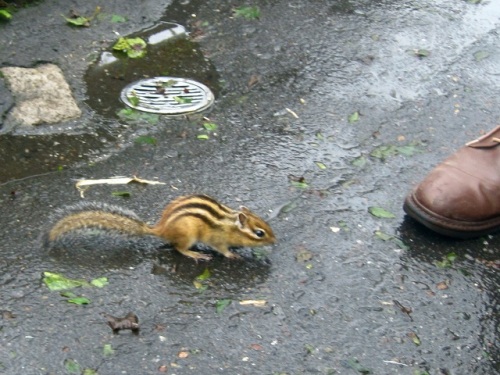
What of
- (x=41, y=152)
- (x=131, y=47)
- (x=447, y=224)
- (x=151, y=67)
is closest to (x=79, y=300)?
(x=41, y=152)

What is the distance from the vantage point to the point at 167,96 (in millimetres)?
5809

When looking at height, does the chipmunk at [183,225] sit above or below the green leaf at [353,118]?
above

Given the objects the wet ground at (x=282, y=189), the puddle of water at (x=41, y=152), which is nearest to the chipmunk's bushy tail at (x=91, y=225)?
the wet ground at (x=282, y=189)

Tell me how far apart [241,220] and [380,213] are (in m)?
0.98

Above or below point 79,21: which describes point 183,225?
below

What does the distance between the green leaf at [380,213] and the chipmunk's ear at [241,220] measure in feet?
3.01

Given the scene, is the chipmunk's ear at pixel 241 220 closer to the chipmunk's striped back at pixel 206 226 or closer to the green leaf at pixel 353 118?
the chipmunk's striped back at pixel 206 226

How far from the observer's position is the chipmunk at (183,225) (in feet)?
14.1

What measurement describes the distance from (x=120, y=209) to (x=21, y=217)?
622mm

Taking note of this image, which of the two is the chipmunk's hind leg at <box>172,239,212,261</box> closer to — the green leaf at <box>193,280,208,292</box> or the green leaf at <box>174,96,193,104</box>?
the green leaf at <box>193,280,208,292</box>

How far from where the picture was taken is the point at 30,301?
396 centimetres

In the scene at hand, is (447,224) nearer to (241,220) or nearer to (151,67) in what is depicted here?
(241,220)

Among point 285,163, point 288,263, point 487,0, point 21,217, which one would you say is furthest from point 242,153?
point 487,0

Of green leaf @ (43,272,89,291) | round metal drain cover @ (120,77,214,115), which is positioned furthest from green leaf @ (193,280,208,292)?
round metal drain cover @ (120,77,214,115)
